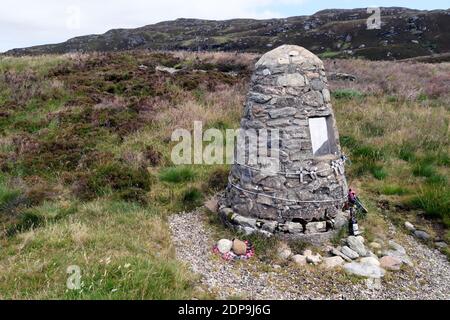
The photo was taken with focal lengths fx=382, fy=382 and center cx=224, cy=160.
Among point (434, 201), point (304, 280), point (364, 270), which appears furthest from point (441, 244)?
point (304, 280)

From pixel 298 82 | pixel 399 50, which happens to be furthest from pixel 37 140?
pixel 399 50

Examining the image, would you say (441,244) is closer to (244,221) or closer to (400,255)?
(400,255)

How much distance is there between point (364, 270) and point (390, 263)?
52 centimetres

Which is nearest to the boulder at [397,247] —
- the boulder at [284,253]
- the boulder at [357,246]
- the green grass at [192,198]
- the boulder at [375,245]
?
the boulder at [375,245]

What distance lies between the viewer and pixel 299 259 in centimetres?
580

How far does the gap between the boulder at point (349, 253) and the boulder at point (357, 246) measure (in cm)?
7

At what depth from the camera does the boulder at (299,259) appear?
5738 mm

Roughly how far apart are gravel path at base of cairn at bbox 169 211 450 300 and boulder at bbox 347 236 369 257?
1.69 feet

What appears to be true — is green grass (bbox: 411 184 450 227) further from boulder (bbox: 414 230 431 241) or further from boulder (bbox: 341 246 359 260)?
boulder (bbox: 341 246 359 260)

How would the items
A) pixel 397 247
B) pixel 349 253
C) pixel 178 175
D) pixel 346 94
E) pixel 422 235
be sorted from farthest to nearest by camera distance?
pixel 346 94 → pixel 178 175 → pixel 422 235 → pixel 397 247 → pixel 349 253

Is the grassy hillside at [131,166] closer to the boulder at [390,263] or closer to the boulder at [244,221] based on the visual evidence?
the boulder at [390,263]
